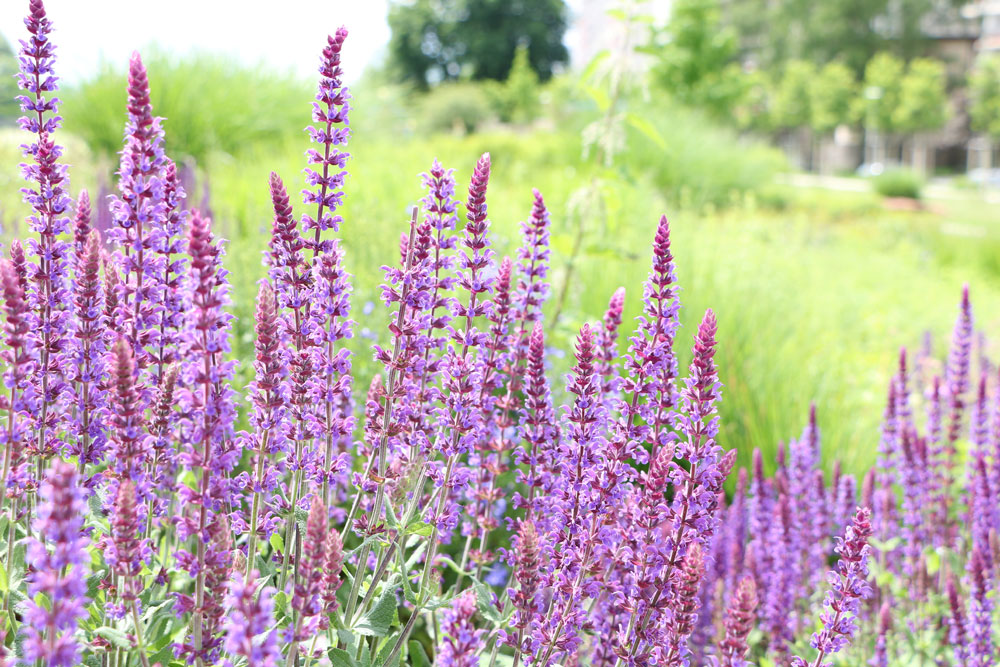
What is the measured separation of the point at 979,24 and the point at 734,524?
97.8 metres

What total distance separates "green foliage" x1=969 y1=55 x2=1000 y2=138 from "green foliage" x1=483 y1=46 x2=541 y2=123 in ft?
109

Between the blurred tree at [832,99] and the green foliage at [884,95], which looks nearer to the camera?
the green foliage at [884,95]

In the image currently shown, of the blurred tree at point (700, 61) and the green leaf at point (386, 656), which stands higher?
the blurred tree at point (700, 61)

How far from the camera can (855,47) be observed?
79750 mm

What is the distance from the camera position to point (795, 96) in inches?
2692

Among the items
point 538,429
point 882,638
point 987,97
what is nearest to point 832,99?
point 987,97

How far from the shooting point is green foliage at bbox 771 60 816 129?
223ft

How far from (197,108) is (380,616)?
45.5 ft

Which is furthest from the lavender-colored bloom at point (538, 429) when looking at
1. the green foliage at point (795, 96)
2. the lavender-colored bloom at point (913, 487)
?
the green foliage at point (795, 96)

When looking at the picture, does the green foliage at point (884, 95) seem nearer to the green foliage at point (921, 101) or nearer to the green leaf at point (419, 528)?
the green foliage at point (921, 101)

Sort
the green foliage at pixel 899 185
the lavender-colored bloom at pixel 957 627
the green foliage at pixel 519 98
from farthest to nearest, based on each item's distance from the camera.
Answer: the green foliage at pixel 519 98, the green foliage at pixel 899 185, the lavender-colored bloom at pixel 957 627

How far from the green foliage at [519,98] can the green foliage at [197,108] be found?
32723 mm

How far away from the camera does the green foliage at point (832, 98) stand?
65.8m

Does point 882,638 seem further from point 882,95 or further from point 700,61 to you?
point 882,95
